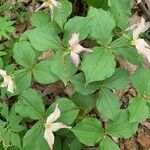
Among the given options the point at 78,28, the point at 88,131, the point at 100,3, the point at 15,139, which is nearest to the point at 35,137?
the point at 15,139

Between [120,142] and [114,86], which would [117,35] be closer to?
[114,86]

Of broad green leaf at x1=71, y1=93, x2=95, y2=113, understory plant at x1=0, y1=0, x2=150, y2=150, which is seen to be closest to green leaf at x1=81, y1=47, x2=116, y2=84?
understory plant at x1=0, y1=0, x2=150, y2=150

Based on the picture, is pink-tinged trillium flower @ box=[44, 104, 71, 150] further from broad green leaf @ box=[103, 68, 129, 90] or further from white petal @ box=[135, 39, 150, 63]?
white petal @ box=[135, 39, 150, 63]

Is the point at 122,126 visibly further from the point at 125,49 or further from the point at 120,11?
the point at 120,11

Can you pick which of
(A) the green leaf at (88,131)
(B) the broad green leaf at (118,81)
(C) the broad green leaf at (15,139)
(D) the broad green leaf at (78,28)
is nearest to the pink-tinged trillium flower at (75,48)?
(D) the broad green leaf at (78,28)

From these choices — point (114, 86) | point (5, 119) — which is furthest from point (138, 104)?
point (5, 119)
